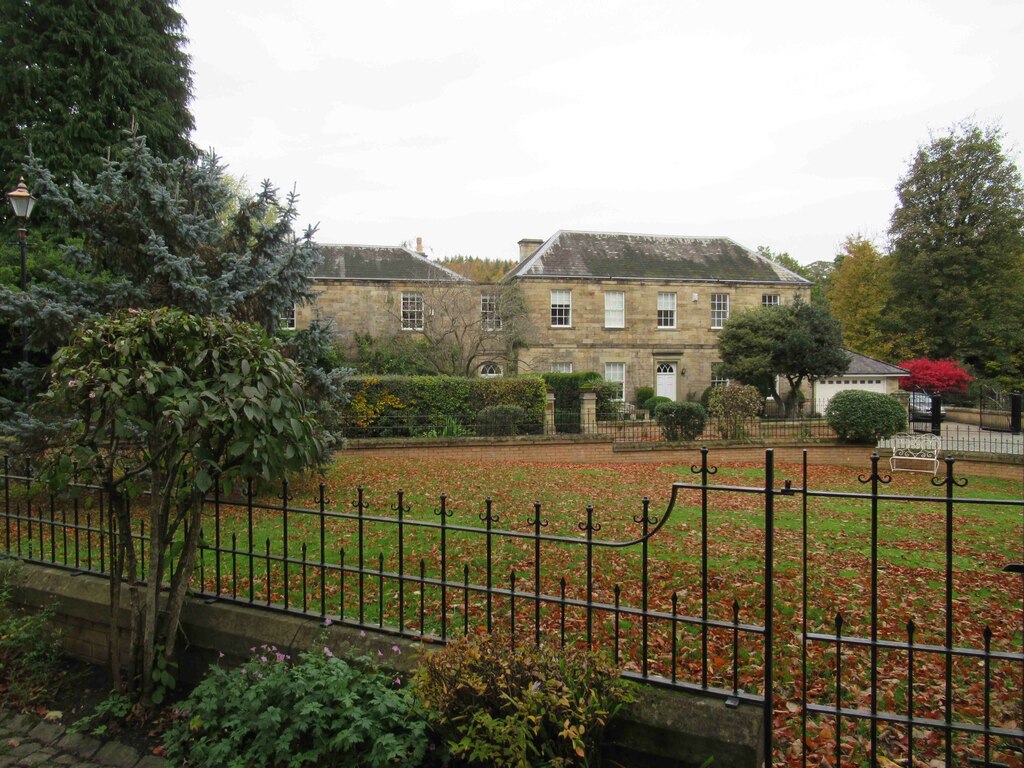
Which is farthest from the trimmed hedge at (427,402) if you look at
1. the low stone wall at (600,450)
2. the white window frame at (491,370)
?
the white window frame at (491,370)

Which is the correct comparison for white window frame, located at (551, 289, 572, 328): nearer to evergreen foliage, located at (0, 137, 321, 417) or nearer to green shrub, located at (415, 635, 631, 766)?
evergreen foliage, located at (0, 137, 321, 417)

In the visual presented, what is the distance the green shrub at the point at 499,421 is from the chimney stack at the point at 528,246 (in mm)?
19103

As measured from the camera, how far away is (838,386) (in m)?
33.2

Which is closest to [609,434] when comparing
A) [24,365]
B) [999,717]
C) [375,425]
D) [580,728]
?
[375,425]

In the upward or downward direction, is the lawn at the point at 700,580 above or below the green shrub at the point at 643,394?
below

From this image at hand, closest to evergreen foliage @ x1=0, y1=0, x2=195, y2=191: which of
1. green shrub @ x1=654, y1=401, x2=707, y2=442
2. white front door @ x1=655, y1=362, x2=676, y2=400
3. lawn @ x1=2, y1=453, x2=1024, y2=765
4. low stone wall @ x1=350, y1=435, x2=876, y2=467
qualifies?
low stone wall @ x1=350, y1=435, x2=876, y2=467

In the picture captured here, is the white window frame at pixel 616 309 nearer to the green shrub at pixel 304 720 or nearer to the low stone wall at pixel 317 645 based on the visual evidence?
the low stone wall at pixel 317 645

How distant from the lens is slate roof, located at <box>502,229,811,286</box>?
32656 mm

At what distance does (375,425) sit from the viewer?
728 inches

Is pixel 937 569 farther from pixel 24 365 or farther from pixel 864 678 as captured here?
pixel 24 365

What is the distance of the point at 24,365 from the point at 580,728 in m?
10.9

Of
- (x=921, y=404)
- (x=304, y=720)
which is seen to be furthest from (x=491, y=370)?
(x=304, y=720)

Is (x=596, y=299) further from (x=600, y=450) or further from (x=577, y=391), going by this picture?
(x=600, y=450)

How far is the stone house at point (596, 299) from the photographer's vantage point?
31141 millimetres
